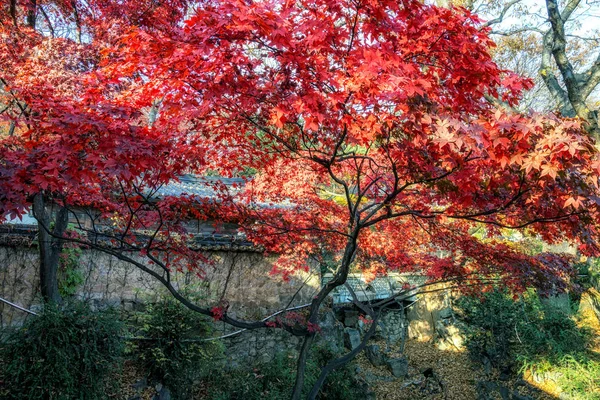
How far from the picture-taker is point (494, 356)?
9.49 m

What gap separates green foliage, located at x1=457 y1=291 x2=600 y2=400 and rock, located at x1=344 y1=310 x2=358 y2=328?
264 centimetres

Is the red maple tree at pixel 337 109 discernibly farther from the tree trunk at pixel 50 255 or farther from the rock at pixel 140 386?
the rock at pixel 140 386

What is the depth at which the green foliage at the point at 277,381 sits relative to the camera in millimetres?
5793

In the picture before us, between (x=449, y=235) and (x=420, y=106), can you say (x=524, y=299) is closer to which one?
(x=449, y=235)

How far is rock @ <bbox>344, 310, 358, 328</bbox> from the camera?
1092 cm

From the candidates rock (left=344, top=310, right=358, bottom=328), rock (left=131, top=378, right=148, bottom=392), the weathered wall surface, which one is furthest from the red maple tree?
rock (left=344, top=310, right=358, bottom=328)

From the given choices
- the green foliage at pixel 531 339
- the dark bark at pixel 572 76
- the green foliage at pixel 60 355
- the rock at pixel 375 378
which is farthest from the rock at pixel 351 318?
the dark bark at pixel 572 76

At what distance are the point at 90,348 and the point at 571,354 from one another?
28.9 ft

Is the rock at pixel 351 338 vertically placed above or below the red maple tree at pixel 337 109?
below

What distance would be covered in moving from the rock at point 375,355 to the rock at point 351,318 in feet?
3.22

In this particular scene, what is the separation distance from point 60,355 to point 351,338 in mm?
6471

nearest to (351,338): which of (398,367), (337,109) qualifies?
(398,367)

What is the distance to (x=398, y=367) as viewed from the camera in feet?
30.4

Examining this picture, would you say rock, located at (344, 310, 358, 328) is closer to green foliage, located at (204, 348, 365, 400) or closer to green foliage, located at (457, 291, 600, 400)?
green foliage, located at (457, 291, 600, 400)
